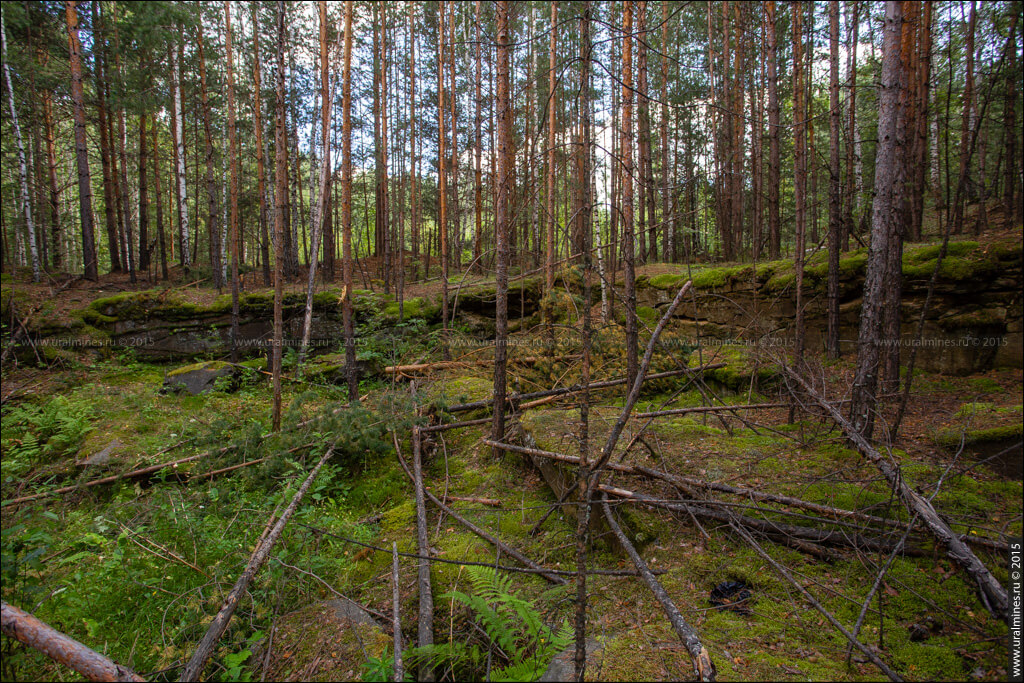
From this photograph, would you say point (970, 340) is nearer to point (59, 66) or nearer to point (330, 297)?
point (330, 297)

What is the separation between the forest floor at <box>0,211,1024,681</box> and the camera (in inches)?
91.0

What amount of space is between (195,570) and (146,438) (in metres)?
4.51

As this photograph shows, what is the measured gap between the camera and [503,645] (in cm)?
265

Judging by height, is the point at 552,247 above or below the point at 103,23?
below

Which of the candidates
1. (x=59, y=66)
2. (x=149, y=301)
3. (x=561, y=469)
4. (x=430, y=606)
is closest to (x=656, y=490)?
(x=561, y=469)

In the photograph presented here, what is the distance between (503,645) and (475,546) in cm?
127

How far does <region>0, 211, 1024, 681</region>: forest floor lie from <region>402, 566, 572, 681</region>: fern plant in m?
0.03

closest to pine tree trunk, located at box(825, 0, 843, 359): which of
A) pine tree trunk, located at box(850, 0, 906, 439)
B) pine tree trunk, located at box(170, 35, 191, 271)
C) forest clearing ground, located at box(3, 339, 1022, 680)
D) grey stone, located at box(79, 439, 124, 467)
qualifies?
forest clearing ground, located at box(3, 339, 1022, 680)

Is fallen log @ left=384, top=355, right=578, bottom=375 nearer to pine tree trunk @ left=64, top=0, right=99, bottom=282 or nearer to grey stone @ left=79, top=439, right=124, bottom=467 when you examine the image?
grey stone @ left=79, top=439, right=124, bottom=467

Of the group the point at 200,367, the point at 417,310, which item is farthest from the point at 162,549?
the point at 417,310

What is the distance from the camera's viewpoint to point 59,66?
1376 centimetres

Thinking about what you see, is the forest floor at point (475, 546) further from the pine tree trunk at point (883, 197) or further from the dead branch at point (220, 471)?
the pine tree trunk at point (883, 197)

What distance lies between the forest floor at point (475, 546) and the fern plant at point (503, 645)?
32mm

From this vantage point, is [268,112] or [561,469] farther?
[268,112]
